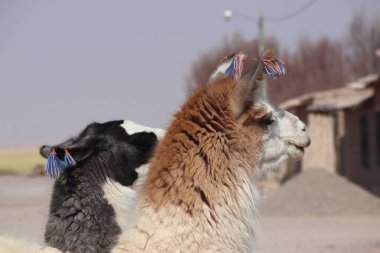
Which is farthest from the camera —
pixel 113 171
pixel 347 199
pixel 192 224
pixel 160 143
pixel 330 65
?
pixel 330 65

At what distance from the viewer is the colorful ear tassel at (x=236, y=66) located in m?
3.96

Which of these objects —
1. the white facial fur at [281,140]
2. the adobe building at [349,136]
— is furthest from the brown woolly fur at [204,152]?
the adobe building at [349,136]

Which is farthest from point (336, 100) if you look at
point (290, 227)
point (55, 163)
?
point (55, 163)

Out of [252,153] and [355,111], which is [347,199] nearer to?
[355,111]

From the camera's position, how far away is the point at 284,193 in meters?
21.0

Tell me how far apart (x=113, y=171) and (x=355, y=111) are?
2144cm

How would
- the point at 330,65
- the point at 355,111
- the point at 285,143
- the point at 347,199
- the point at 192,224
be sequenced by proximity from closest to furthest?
the point at 192,224 < the point at 285,143 < the point at 347,199 < the point at 355,111 < the point at 330,65

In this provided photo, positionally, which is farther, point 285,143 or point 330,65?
point 330,65

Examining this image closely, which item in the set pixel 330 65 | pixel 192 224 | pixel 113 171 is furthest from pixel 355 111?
pixel 330 65

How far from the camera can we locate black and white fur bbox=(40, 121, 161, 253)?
467 centimetres

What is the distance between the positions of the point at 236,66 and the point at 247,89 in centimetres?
53

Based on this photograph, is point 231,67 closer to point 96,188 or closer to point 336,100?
point 96,188

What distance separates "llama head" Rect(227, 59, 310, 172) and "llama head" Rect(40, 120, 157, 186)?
137cm

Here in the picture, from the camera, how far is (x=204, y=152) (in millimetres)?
3486
